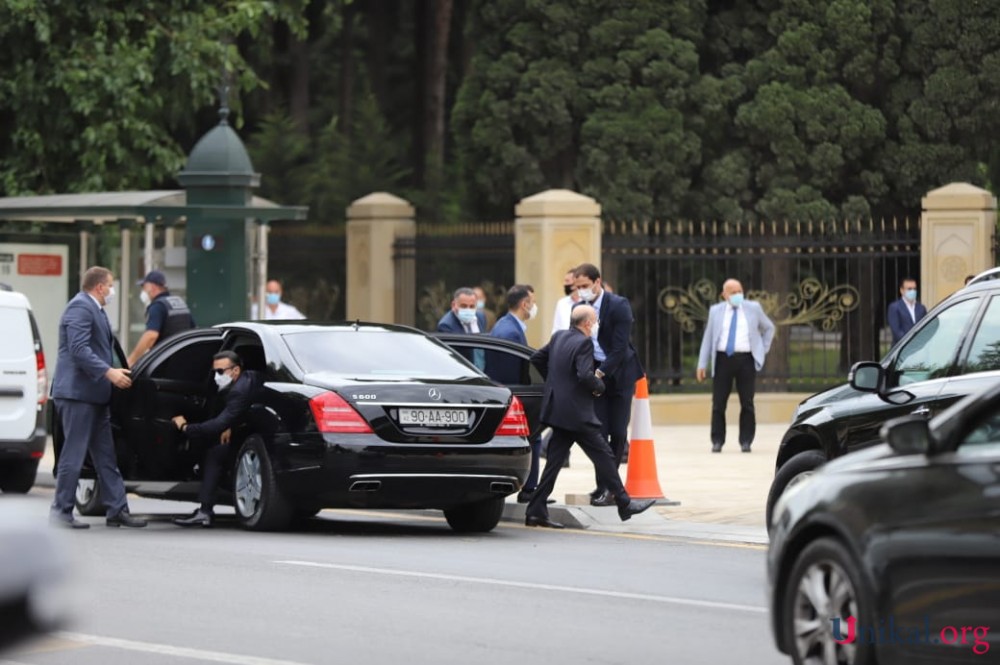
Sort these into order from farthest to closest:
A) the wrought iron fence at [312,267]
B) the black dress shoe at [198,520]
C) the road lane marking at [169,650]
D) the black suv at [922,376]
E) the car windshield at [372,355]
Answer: the wrought iron fence at [312,267] < the black dress shoe at [198,520] < the car windshield at [372,355] < the black suv at [922,376] < the road lane marking at [169,650]

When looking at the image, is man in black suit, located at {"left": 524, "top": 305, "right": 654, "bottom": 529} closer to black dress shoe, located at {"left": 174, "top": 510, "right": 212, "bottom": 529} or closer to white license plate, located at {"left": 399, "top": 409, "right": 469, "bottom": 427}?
white license plate, located at {"left": 399, "top": 409, "right": 469, "bottom": 427}

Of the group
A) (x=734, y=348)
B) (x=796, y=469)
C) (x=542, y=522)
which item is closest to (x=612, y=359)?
(x=542, y=522)

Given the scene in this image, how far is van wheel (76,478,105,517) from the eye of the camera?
51.7 feet

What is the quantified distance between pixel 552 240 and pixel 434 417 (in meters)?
12.6

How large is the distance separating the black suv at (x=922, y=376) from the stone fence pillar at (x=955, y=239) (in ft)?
44.9

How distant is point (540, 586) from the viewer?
11375 millimetres

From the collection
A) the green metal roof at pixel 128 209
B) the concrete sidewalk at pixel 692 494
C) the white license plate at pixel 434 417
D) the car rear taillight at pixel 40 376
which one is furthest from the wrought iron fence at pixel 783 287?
the white license plate at pixel 434 417

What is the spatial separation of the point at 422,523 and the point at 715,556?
3172mm

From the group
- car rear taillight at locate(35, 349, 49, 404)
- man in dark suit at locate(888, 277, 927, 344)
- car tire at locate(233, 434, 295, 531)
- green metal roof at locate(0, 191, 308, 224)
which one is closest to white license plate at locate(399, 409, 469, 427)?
car tire at locate(233, 434, 295, 531)

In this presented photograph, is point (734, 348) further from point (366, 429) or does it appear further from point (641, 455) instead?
point (366, 429)

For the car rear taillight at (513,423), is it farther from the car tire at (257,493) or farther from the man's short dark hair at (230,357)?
the man's short dark hair at (230,357)

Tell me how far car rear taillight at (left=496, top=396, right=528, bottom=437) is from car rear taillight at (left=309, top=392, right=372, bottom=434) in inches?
39.6

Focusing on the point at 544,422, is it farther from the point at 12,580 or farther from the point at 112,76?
the point at 112,76

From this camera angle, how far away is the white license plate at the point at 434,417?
13789 mm
